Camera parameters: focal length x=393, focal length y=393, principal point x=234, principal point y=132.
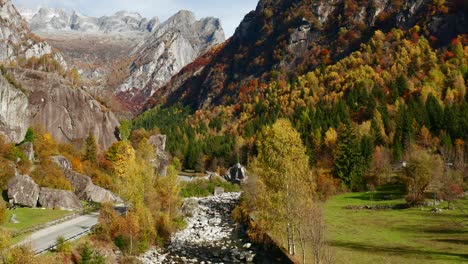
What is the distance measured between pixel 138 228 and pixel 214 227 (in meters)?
17.8

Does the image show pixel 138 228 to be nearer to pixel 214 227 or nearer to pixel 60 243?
pixel 60 243

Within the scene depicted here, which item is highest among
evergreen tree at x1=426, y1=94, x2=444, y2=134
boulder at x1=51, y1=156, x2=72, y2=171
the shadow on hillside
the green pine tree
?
evergreen tree at x1=426, y1=94, x2=444, y2=134

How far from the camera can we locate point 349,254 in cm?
3127

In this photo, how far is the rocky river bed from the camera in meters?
37.2

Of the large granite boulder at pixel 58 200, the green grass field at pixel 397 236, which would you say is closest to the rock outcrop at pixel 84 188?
the large granite boulder at pixel 58 200

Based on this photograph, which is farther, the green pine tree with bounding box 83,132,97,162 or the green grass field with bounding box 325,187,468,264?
the green pine tree with bounding box 83,132,97,162

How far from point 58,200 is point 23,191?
401cm

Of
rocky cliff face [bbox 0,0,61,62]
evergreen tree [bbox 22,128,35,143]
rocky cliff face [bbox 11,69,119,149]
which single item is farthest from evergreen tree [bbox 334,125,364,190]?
rocky cliff face [bbox 0,0,61,62]

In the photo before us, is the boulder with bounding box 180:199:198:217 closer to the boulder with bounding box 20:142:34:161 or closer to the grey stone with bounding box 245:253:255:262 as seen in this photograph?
the grey stone with bounding box 245:253:255:262

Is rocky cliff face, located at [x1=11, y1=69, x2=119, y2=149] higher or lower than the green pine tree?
higher

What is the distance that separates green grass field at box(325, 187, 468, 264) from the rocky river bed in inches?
350

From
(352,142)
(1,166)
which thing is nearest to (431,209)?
(352,142)

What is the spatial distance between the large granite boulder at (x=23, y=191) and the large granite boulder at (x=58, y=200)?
794 millimetres

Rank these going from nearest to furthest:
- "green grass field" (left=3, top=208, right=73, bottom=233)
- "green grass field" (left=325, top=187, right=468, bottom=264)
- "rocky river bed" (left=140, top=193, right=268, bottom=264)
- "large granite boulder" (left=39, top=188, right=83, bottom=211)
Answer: "green grass field" (left=325, top=187, right=468, bottom=264) < "green grass field" (left=3, top=208, right=73, bottom=233) < "rocky river bed" (left=140, top=193, right=268, bottom=264) < "large granite boulder" (left=39, top=188, right=83, bottom=211)
